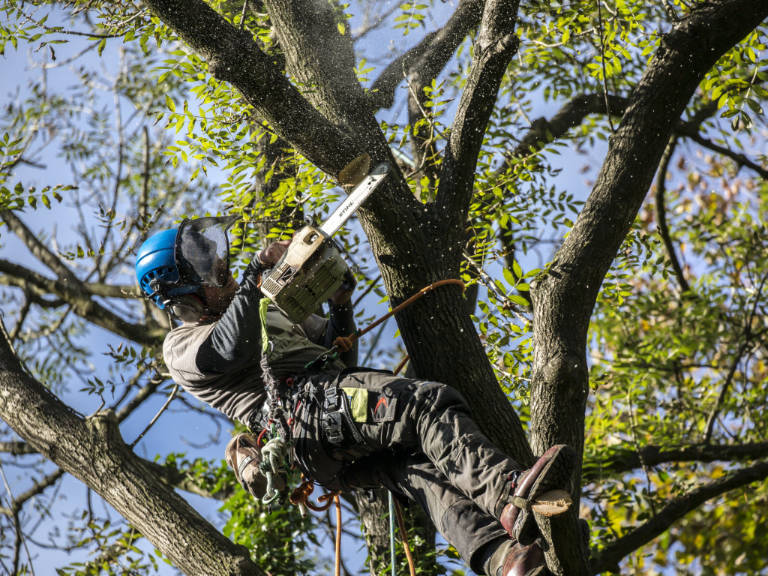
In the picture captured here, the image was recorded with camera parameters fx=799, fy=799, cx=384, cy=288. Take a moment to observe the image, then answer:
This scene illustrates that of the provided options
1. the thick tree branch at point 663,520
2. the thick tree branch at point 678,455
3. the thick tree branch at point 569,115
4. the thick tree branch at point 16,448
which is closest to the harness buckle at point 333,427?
the thick tree branch at point 663,520

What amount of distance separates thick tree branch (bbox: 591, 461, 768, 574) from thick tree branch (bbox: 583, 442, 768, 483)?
429mm

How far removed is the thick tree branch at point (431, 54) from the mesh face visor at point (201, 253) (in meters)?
1.88

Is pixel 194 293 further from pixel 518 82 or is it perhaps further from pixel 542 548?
pixel 518 82

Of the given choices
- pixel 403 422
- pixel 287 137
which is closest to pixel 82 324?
pixel 287 137

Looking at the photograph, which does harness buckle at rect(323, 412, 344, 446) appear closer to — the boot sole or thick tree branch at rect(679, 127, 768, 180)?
the boot sole

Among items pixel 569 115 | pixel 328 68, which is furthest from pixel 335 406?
pixel 569 115

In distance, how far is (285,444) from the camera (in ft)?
9.48

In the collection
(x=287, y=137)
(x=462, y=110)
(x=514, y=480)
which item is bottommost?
(x=514, y=480)

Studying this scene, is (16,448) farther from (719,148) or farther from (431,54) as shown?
(719,148)

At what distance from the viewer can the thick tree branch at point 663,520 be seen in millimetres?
4336

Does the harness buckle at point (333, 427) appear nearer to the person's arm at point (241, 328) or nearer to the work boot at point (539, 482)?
the person's arm at point (241, 328)

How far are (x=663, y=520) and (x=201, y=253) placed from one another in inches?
119

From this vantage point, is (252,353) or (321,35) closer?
(252,353)

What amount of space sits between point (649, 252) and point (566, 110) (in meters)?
2.06
